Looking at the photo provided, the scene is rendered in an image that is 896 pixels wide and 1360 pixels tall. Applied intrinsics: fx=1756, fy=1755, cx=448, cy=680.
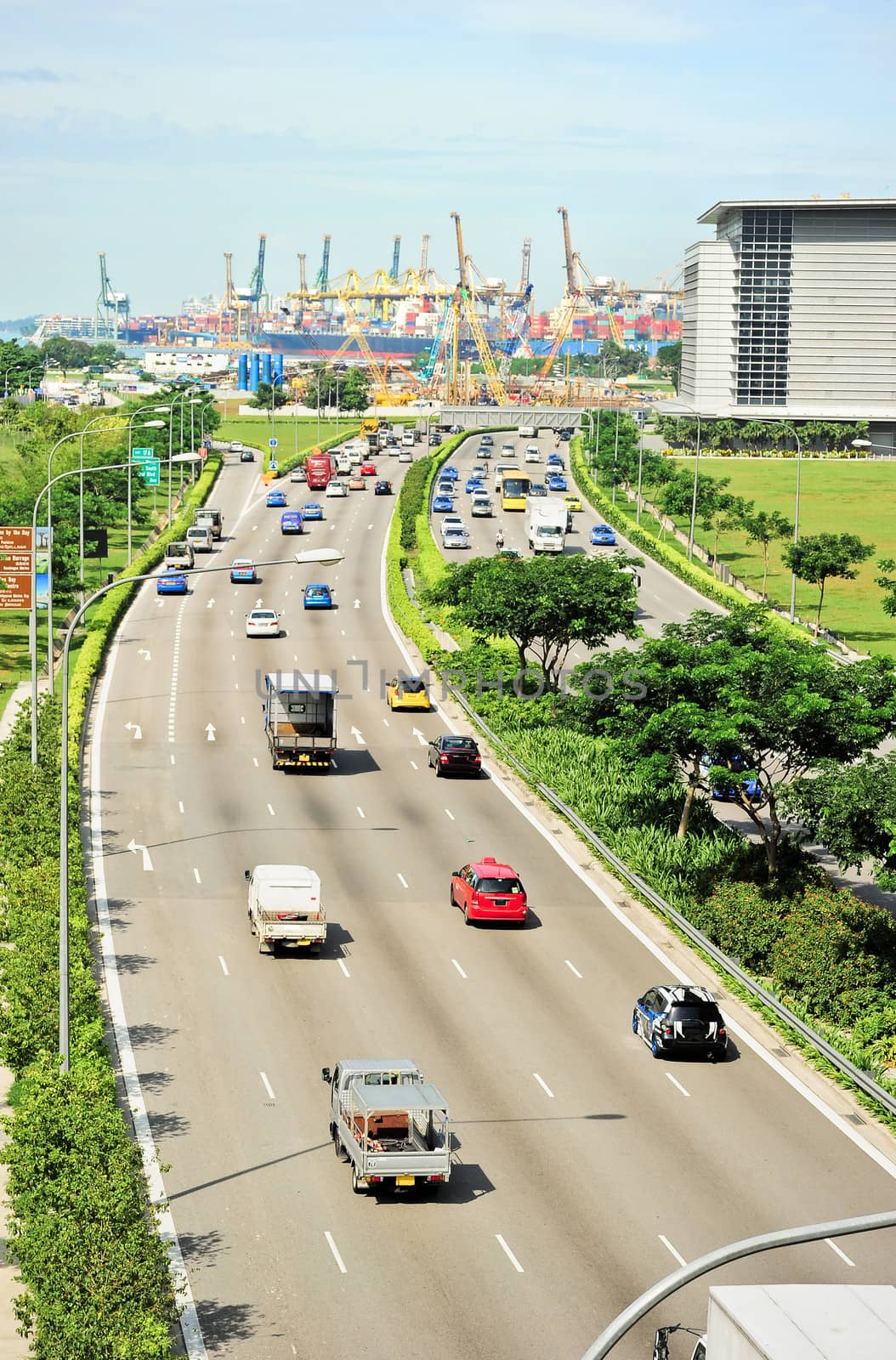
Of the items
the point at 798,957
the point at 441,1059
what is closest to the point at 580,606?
the point at 798,957

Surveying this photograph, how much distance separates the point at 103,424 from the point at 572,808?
108 meters

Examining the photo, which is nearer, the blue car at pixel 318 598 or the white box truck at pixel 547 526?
the blue car at pixel 318 598

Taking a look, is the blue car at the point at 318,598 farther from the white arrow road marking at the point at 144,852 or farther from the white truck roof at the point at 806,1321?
the white truck roof at the point at 806,1321

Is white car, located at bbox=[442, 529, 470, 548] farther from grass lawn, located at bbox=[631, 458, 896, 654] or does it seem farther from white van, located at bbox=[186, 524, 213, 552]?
grass lawn, located at bbox=[631, 458, 896, 654]

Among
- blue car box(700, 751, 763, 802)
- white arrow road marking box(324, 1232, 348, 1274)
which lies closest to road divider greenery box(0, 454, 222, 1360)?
white arrow road marking box(324, 1232, 348, 1274)

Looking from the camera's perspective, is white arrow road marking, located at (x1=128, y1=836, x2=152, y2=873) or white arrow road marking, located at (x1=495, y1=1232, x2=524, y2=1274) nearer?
white arrow road marking, located at (x1=495, y1=1232, x2=524, y2=1274)

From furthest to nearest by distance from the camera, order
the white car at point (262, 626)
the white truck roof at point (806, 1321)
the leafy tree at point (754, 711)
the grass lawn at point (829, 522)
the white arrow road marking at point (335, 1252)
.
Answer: the grass lawn at point (829, 522), the white car at point (262, 626), the leafy tree at point (754, 711), the white arrow road marking at point (335, 1252), the white truck roof at point (806, 1321)

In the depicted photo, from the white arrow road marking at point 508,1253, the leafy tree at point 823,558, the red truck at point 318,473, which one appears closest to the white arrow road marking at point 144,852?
the white arrow road marking at point 508,1253

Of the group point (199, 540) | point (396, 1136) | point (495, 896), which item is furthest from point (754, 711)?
point (199, 540)

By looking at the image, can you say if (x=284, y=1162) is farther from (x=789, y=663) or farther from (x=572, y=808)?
(x=572, y=808)

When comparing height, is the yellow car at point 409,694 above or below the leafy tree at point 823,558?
below

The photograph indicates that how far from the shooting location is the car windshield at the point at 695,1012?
3616 cm

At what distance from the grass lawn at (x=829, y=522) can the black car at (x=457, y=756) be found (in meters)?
29.8

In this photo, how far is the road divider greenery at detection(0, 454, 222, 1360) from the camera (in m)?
22.0
